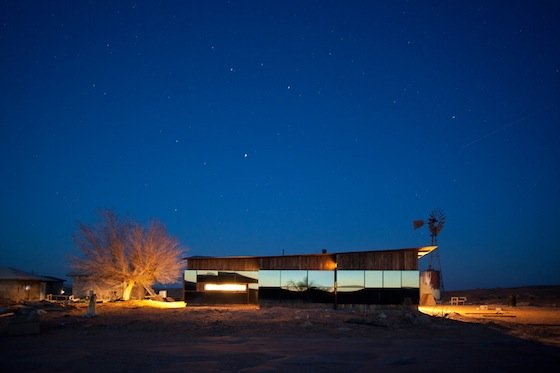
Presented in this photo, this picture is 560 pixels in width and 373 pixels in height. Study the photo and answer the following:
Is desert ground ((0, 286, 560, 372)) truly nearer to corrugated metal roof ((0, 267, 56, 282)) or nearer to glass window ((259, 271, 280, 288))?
glass window ((259, 271, 280, 288))

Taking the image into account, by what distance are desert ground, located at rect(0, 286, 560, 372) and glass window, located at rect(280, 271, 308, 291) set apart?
8.12m

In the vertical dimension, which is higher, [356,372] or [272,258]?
[272,258]

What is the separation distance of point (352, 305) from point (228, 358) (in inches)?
744

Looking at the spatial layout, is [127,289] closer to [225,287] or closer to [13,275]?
[225,287]

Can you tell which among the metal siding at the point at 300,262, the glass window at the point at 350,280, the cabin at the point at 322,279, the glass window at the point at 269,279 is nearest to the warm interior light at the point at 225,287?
the cabin at the point at 322,279

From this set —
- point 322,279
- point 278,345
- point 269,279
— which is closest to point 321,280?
point 322,279

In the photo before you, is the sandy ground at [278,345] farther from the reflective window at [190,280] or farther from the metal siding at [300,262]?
Result: the reflective window at [190,280]

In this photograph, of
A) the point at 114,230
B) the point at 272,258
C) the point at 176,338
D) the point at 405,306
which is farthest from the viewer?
the point at 114,230

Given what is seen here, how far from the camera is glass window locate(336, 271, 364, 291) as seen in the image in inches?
1224

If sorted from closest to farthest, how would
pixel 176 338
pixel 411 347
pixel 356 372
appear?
pixel 356 372 → pixel 411 347 → pixel 176 338

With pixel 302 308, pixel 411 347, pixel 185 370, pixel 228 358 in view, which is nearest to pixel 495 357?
pixel 411 347

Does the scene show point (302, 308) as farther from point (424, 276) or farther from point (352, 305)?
point (424, 276)

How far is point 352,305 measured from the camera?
31.0 m

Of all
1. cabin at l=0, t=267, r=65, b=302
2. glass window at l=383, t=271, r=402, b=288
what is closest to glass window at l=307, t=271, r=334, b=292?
glass window at l=383, t=271, r=402, b=288
